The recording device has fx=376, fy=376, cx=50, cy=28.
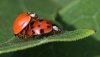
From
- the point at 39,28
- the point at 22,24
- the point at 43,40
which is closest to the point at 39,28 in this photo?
the point at 39,28

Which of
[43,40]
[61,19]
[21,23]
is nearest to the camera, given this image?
[43,40]

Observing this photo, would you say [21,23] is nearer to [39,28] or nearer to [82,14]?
[39,28]

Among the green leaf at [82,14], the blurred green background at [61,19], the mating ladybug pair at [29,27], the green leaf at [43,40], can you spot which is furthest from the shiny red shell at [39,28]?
the green leaf at [82,14]

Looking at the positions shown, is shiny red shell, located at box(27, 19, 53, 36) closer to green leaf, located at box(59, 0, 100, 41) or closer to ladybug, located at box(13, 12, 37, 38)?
ladybug, located at box(13, 12, 37, 38)

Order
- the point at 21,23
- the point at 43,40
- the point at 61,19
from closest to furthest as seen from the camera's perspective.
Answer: the point at 43,40, the point at 21,23, the point at 61,19

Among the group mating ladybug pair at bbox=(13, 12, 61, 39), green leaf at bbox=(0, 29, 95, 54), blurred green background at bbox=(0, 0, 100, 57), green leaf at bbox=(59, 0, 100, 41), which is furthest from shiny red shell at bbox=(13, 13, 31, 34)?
green leaf at bbox=(59, 0, 100, 41)
